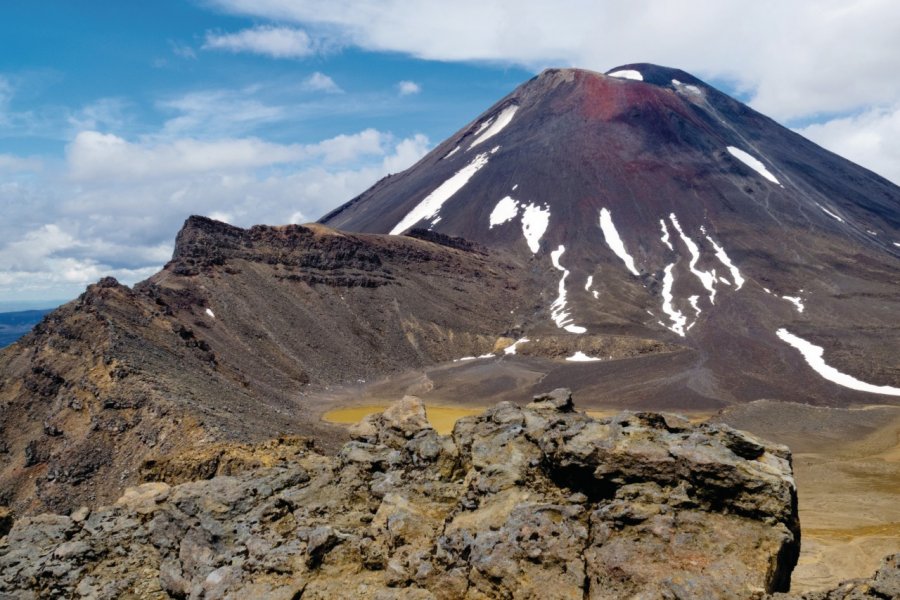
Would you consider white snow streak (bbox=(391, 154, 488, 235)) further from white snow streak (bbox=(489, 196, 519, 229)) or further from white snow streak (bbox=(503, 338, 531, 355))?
white snow streak (bbox=(503, 338, 531, 355))

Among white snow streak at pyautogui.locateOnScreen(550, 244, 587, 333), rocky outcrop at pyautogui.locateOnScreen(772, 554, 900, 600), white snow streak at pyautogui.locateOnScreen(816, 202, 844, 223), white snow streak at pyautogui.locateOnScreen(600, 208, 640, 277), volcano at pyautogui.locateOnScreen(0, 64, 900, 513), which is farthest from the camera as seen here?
white snow streak at pyautogui.locateOnScreen(816, 202, 844, 223)

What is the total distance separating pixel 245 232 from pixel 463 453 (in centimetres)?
6730

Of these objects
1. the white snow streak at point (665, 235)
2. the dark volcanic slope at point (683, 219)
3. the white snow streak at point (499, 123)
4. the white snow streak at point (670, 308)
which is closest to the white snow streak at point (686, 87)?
the dark volcanic slope at point (683, 219)

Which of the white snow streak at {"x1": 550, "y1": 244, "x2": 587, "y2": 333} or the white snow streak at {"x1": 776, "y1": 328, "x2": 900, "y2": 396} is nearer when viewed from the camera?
the white snow streak at {"x1": 776, "y1": 328, "x2": 900, "y2": 396}

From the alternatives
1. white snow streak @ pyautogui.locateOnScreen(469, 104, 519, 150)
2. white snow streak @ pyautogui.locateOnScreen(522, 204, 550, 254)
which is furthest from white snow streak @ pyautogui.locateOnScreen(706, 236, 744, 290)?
white snow streak @ pyautogui.locateOnScreen(469, 104, 519, 150)

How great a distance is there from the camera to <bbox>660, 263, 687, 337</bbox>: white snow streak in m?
73.6

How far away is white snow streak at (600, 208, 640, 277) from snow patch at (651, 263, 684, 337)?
4.22 metres

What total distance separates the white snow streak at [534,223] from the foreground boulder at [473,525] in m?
89.0

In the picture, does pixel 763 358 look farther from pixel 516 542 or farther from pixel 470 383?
pixel 516 542

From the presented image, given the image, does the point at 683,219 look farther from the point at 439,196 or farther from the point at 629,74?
the point at 629,74

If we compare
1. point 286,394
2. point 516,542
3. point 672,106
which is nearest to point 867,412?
point 286,394

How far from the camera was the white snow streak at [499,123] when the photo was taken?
14650 centimetres

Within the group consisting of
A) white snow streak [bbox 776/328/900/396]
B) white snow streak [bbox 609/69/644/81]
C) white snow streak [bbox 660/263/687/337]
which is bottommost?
white snow streak [bbox 776/328/900/396]

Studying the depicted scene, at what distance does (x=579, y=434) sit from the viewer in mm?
10484
